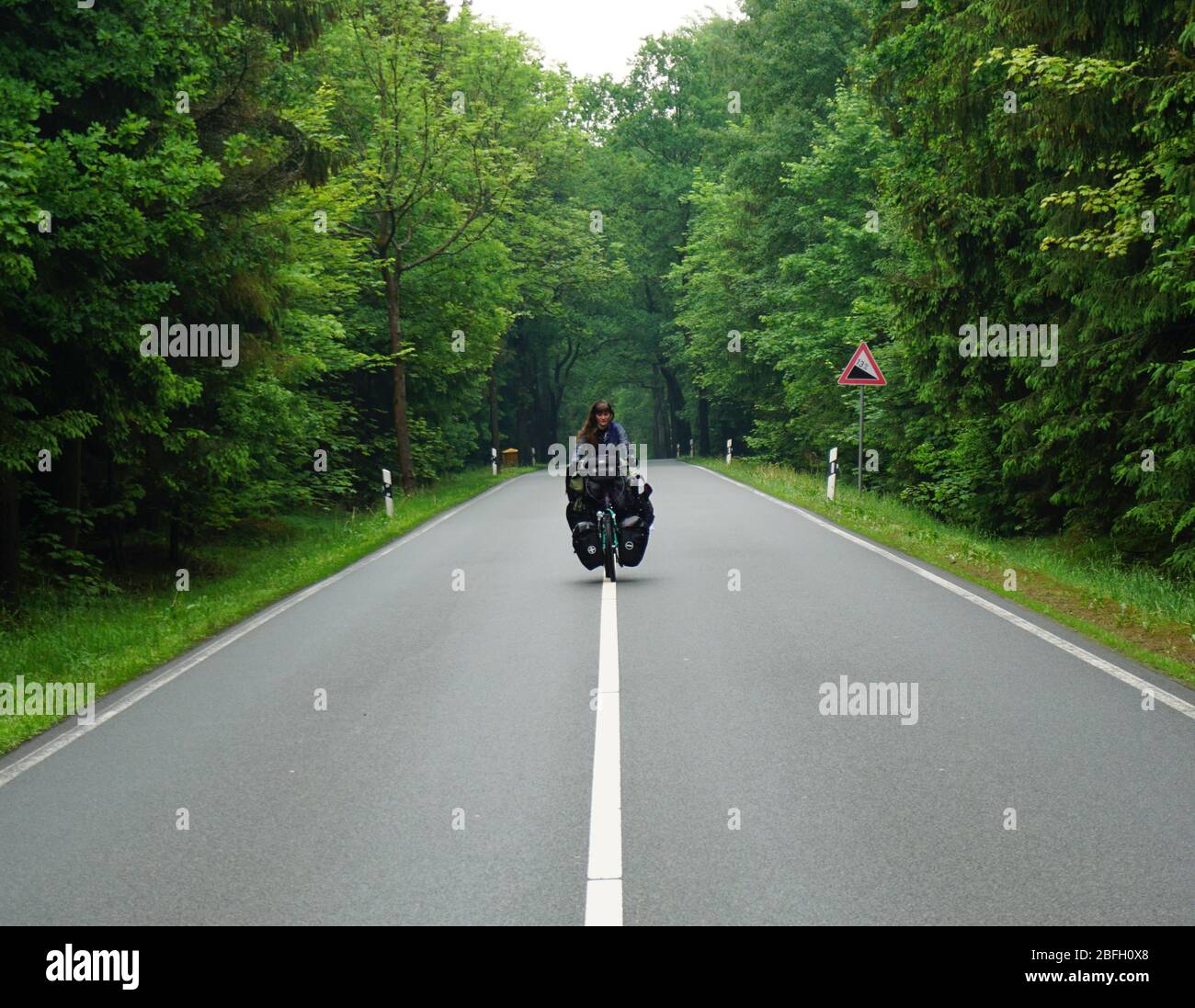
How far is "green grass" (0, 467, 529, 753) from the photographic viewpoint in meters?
10.3

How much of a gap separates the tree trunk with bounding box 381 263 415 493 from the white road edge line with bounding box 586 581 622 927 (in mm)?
22680

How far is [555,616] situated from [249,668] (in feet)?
9.94

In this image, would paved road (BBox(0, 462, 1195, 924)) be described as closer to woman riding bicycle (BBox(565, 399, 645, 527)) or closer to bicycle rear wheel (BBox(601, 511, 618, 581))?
bicycle rear wheel (BBox(601, 511, 618, 581))

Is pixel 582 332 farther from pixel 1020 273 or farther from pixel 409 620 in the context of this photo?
pixel 409 620

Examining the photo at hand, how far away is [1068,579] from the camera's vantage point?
1366 centimetres

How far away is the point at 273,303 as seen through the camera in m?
16.4

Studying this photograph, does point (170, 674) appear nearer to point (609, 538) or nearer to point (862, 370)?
point (609, 538)

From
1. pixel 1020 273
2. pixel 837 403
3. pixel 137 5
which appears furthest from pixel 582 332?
pixel 137 5

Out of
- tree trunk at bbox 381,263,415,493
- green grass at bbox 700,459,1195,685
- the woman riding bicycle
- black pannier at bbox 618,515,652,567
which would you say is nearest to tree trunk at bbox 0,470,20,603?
the woman riding bicycle

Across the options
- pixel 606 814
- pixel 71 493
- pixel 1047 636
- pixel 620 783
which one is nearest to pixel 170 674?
pixel 620 783

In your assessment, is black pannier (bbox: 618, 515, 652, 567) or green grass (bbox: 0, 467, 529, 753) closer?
green grass (bbox: 0, 467, 529, 753)

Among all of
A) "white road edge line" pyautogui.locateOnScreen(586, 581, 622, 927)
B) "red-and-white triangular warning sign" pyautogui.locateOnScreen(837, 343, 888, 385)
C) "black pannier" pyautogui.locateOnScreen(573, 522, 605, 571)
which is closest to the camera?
"white road edge line" pyautogui.locateOnScreen(586, 581, 622, 927)

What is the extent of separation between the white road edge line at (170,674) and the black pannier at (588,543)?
9.87 ft
